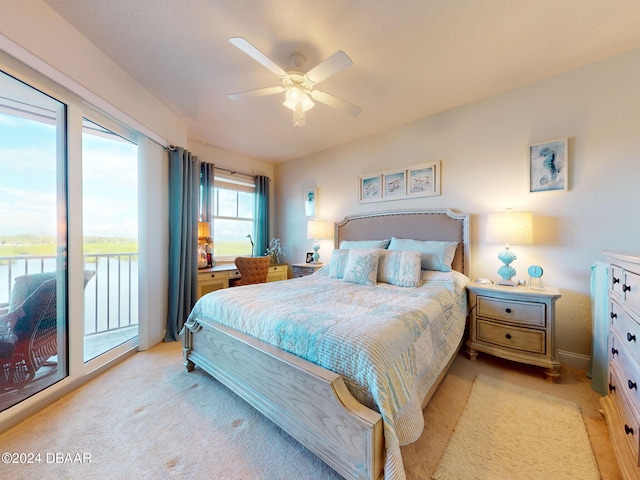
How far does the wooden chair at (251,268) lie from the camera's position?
3199 mm

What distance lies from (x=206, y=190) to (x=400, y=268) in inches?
122

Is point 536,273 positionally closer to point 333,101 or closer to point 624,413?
point 624,413

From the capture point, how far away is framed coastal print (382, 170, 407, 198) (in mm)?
3217

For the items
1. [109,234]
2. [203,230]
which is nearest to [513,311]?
[203,230]

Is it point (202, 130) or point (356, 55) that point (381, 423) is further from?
point (202, 130)

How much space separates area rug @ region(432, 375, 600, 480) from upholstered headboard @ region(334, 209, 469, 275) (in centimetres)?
129

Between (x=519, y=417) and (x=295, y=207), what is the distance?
3.92 metres

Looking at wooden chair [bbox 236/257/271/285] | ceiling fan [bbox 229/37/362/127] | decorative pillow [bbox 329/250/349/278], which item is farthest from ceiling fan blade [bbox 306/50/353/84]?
wooden chair [bbox 236/257/271/285]

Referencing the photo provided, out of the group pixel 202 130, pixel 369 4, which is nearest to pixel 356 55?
pixel 369 4

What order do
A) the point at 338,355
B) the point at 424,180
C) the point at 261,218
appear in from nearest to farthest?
the point at 338,355 → the point at 424,180 → the point at 261,218

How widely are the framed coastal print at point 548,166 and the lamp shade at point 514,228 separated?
1.23ft

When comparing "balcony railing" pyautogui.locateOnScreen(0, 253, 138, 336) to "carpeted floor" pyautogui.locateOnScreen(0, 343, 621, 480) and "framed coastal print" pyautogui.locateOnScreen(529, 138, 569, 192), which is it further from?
"framed coastal print" pyautogui.locateOnScreen(529, 138, 569, 192)

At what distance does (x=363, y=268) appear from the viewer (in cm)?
247

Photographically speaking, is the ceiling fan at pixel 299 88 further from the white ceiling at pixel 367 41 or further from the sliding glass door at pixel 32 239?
the sliding glass door at pixel 32 239
